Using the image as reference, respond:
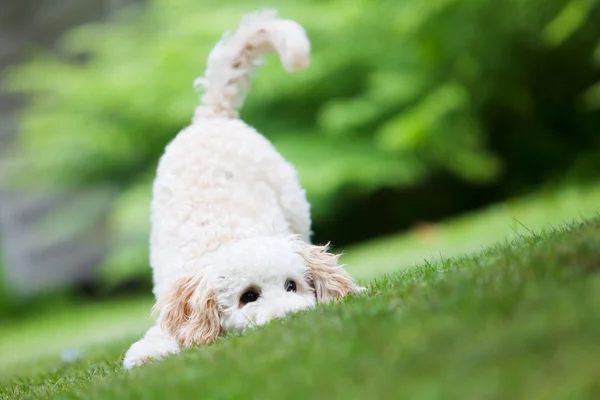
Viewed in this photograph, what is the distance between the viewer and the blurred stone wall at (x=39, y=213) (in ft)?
49.3

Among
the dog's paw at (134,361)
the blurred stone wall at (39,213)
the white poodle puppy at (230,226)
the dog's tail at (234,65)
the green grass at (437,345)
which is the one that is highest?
the blurred stone wall at (39,213)

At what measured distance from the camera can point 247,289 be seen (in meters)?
4.34

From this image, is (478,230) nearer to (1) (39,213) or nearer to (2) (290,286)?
(2) (290,286)

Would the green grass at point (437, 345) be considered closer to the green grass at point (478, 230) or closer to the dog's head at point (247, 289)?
the dog's head at point (247, 289)

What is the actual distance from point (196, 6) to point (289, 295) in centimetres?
1165

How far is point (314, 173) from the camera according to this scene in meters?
13.1

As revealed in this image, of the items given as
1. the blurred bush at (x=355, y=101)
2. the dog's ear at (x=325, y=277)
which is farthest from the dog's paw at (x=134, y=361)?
the blurred bush at (x=355, y=101)

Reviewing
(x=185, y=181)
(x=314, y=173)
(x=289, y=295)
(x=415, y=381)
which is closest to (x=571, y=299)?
(x=415, y=381)

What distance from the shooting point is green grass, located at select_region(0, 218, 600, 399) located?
2.25 m

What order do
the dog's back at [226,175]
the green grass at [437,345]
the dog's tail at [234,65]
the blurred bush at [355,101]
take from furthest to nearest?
the blurred bush at [355,101], the dog's tail at [234,65], the dog's back at [226,175], the green grass at [437,345]

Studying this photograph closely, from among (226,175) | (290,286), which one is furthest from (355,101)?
(290,286)

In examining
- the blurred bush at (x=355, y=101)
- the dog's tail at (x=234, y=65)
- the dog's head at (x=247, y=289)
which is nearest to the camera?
the dog's head at (x=247, y=289)

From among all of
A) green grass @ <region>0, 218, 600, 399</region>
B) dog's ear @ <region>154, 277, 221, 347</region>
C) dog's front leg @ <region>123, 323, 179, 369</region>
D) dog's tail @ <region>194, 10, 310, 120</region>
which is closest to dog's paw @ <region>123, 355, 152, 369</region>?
dog's front leg @ <region>123, 323, 179, 369</region>

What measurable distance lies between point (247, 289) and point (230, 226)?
2.72 feet
